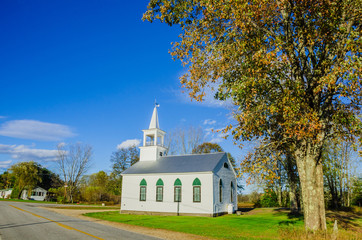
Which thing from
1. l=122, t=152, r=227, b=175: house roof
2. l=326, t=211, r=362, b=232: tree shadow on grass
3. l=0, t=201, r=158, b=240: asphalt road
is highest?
l=122, t=152, r=227, b=175: house roof

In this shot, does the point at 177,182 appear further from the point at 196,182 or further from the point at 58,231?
the point at 58,231

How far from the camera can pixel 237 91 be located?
951 cm

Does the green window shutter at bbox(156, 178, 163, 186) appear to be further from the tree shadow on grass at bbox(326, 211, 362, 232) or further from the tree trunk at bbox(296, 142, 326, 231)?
the tree trunk at bbox(296, 142, 326, 231)

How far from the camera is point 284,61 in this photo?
8.98 meters

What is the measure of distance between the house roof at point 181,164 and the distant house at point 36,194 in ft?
172

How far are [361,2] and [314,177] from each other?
23.8 feet

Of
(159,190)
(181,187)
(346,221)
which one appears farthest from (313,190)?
(159,190)

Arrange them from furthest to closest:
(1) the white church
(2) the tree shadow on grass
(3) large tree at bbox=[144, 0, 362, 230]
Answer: (1) the white church < (2) the tree shadow on grass < (3) large tree at bbox=[144, 0, 362, 230]

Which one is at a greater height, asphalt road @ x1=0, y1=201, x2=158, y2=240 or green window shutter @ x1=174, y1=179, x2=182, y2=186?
green window shutter @ x1=174, y1=179, x2=182, y2=186

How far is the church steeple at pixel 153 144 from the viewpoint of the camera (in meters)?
32.7

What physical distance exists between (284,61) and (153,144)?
25.8 m

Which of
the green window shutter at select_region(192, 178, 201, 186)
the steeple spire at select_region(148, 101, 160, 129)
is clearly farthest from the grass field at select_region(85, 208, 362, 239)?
the steeple spire at select_region(148, 101, 160, 129)

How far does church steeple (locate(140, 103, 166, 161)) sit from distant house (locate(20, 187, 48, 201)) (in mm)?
51384

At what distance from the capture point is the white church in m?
25.0
